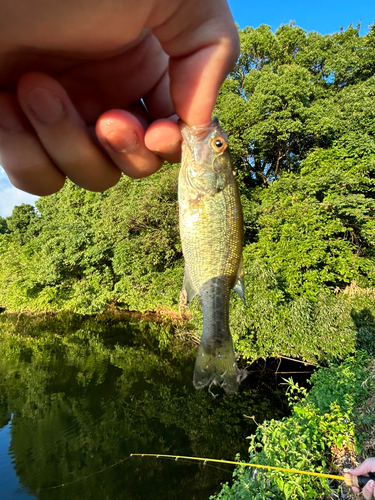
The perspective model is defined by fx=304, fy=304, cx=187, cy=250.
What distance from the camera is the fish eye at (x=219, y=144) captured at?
1901 millimetres

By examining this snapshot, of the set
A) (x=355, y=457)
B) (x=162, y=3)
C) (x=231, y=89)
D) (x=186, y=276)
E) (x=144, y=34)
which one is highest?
(x=231, y=89)

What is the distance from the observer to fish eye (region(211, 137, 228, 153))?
74.9 inches

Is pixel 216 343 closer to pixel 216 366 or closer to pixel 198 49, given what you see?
pixel 216 366

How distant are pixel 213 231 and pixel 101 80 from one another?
1110mm

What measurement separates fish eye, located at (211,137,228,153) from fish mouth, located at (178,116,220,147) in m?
0.09

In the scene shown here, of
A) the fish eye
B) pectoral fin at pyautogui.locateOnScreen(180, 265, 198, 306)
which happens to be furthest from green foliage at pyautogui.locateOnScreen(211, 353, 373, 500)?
the fish eye

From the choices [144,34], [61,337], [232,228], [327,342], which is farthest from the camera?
[61,337]

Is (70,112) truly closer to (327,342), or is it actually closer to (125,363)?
(327,342)

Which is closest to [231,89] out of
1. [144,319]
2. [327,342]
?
[144,319]

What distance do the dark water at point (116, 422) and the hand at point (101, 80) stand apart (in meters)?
7.53

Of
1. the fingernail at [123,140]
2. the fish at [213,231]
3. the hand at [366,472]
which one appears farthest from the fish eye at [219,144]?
the hand at [366,472]

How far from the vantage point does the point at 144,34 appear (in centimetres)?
168

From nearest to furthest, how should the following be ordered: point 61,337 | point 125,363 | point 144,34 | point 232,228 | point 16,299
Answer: point 144,34 → point 232,228 → point 125,363 → point 61,337 → point 16,299

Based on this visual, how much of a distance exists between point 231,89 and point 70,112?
21688 millimetres
